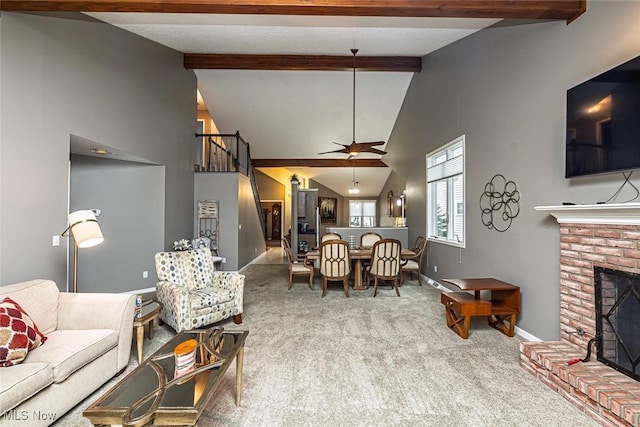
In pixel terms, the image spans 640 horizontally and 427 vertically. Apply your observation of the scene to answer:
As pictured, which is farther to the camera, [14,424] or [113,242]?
[113,242]

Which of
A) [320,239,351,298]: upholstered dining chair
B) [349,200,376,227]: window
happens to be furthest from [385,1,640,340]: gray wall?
[349,200,376,227]: window

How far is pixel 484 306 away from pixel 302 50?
5294mm

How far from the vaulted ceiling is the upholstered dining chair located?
3.14 meters

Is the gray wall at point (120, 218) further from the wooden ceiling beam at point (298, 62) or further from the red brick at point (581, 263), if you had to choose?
the red brick at point (581, 263)

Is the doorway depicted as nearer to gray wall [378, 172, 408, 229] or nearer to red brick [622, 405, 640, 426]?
gray wall [378, 172, 408, 229]

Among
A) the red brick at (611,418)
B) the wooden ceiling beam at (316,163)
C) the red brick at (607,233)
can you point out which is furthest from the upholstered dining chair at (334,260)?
the wooden ceiling beam at (316,163)

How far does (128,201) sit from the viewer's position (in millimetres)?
5387

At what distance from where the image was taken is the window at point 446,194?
502cm

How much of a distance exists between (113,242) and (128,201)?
74cm

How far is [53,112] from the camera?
3.29 metres

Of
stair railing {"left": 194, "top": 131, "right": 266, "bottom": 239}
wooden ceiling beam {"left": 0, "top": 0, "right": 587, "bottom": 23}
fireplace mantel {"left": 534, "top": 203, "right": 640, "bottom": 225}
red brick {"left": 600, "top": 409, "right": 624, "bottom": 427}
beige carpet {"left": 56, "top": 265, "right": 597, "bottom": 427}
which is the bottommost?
beige carpet {"left": 56, "top": 265, "right": 597, "bottom": 427}

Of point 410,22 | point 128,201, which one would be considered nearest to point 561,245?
point 410,22

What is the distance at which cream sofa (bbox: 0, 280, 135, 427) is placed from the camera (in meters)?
1.76

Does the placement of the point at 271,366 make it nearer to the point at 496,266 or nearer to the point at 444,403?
the point at 444,403
